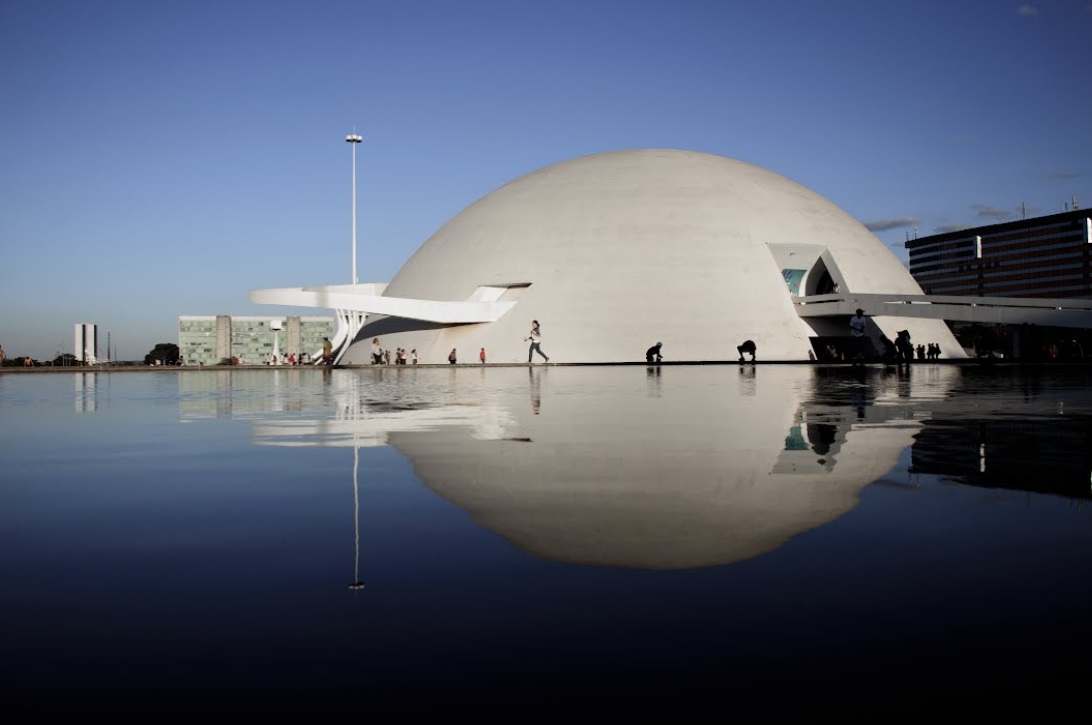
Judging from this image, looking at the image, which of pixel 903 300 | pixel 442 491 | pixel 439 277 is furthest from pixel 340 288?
pixel 442 491

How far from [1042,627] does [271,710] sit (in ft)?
5.99

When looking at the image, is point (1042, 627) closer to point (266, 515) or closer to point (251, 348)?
point (266, 515)

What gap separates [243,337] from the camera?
291ft

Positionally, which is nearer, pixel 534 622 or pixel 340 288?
pixel 534 622

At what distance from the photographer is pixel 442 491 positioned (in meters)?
4.64

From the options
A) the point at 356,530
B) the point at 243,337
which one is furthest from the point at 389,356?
the point at 356,530

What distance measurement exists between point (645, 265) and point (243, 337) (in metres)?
55.0

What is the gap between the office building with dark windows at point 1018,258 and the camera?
160 metres

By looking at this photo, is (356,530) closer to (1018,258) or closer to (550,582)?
(550,582)

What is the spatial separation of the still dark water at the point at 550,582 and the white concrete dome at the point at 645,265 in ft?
128

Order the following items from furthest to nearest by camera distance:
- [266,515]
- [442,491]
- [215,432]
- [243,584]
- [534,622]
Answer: [215,432]
[442,491]
[266,515]
[243,584]
[534,622]

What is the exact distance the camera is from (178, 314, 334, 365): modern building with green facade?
84.2m

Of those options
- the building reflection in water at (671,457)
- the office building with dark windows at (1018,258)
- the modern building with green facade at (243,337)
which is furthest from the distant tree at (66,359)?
the office building with dark windows at (1018,258)

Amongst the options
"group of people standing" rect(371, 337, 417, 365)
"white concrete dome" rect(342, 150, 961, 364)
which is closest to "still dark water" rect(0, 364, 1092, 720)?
"white concrete dome" rect(342, 150, 961, 364)
